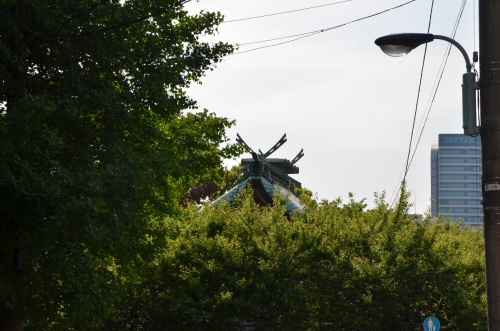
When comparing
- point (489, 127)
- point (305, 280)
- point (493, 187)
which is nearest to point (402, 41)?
point (489, 127)

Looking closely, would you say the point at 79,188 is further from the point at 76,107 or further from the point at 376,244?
the point at 376,244

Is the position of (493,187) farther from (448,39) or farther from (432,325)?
(432,325)

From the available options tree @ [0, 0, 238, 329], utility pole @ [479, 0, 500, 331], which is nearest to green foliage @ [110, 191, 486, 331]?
tree @ [0, 0, 238, 329]

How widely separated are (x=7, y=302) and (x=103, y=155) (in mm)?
3909

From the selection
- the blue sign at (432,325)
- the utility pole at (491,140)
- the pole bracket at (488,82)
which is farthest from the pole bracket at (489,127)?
the blue sign at (432,325)

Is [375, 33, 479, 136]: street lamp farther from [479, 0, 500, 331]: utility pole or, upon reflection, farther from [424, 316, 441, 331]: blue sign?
[424, 316, 441, 331]: blue sign

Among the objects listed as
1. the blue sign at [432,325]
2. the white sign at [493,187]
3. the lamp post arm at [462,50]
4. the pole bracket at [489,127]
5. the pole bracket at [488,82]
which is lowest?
the blue sign at [432,325]

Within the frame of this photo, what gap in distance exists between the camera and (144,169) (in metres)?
21.1

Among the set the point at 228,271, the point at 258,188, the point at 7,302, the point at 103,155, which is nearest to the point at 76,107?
the point at 103,155

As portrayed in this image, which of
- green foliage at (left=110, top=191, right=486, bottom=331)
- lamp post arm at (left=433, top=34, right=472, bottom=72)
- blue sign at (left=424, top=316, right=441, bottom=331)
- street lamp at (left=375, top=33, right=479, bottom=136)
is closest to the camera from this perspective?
street lamp at (left=375, top=33, right=479, bottom=136)

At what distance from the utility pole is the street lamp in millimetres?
280

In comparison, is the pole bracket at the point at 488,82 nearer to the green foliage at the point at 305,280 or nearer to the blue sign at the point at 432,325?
the blue sign at the point at 432,325

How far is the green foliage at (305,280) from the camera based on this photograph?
104ft

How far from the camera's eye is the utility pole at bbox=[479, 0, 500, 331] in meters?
9.80
